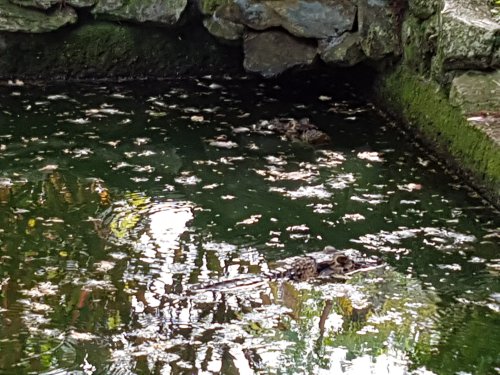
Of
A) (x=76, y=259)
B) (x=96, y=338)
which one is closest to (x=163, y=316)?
(x=96, y=338)

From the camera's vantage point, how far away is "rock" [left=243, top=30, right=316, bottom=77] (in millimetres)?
7957

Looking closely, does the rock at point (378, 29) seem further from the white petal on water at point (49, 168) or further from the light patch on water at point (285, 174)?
the white petal on water at point (49, 168)

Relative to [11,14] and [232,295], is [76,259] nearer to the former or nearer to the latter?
[232,295]

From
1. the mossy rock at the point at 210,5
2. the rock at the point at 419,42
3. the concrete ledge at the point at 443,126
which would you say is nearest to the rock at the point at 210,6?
the mossy rock at the point at 210,5

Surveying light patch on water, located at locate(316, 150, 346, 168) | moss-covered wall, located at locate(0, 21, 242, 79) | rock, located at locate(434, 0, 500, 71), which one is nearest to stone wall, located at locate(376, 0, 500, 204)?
rock, located at locate(434, 0, 500, 71)

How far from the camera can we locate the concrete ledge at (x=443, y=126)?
5.77 metres

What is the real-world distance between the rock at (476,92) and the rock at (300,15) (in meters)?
1.70

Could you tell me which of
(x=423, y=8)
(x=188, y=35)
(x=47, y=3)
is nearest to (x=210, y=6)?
(x=188, y=35)

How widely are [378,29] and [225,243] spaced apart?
340 cm

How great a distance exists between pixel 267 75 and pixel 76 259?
3840 millimetres

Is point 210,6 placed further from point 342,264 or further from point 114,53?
point 342,264

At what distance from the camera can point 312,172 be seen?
20.5 feet

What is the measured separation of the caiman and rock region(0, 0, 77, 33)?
4.75 meters

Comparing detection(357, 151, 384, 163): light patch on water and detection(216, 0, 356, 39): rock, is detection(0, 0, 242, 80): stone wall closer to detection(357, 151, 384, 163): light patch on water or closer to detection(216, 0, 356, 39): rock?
detection(216, 0, 356, 39): rock
